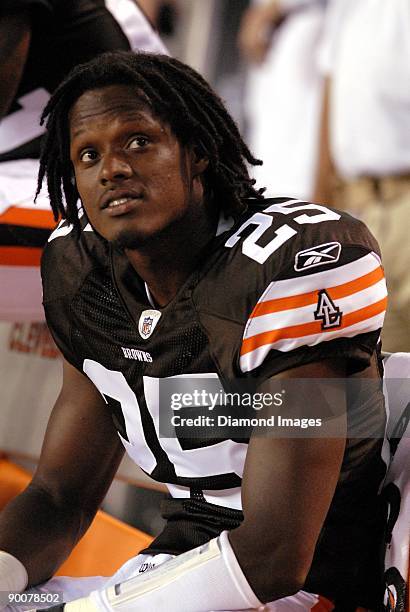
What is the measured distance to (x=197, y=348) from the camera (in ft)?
4.99

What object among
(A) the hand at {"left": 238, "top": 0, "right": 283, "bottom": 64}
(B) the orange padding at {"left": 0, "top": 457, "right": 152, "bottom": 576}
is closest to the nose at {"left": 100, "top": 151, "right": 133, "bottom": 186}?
(B) the orange padding at {"left": 0, "top": 457, "right": 152, "bottom": 576}

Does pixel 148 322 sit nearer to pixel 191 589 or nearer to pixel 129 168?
pixel 129 168

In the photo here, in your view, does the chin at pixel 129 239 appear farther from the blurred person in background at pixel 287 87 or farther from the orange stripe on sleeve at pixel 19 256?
the blurred person in background at pixel 287 87

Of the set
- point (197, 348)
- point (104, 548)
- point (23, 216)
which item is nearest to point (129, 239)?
point (197, 348)

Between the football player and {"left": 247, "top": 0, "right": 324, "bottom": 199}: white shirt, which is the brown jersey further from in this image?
{"left": 247, "top": 0, "right": 324, "bottom": 199}: white shirt

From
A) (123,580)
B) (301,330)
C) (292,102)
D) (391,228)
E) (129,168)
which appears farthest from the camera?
(292,102)

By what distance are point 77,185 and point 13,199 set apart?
2.77 ft

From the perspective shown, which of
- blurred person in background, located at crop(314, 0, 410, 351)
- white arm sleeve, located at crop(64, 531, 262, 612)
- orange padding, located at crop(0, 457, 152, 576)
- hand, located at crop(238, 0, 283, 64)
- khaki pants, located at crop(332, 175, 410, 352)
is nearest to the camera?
white arm sleeve, located at crop(64, 531, 262, 612)

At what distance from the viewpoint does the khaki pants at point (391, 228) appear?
2775mm

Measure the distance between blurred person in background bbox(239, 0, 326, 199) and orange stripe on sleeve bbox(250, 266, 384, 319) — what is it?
2.23m

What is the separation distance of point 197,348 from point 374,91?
1741 mm

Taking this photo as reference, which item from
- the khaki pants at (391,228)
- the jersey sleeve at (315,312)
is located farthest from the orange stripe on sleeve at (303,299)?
the khaki pants at (391,228)

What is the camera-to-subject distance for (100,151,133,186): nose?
1516 mm

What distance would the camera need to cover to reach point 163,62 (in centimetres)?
160
